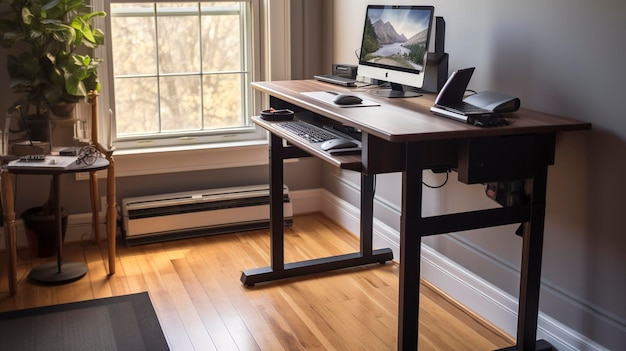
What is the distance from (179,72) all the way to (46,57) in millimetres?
846

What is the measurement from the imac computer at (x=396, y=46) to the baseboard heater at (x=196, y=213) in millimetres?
1249

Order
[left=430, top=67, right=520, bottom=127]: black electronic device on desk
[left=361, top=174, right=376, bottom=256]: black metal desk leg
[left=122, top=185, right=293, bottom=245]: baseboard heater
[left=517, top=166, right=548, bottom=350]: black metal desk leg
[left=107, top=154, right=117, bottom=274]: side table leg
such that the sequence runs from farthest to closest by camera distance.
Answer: [left=122, top=185, right=293, bottom=245]: baseboard heater < [left=361, top=174, right=376, bottom=256]: black metal desk leg < [left=107, top=154, right=117, bottom=274]: side table leg < [left=517, top=166, right=548, bottom=350]: black metal desk leg < [left=430, top=67, right=520, bottom=127]: black electronic device on desk

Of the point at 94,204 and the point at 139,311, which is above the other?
the point at 94,204

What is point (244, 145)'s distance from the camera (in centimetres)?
445

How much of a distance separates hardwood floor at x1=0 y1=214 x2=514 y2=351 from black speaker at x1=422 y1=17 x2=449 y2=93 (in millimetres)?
988

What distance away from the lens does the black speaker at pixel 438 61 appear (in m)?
3.14

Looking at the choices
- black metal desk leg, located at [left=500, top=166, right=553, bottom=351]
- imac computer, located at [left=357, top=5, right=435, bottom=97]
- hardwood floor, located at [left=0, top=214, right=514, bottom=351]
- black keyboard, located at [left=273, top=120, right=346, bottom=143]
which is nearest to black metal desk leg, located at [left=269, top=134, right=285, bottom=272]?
hardwood floor, located at [left=0, top=214, right=514, bottom=351]

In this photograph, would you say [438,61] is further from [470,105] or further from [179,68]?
[179,68]

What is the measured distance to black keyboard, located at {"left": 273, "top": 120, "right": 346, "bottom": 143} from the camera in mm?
3020

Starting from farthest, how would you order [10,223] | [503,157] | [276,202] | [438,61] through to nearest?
[276,202] < [10,223] < [438,61] < [503,157]

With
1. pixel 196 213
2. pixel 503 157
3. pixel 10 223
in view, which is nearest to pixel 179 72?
pixel 196 213

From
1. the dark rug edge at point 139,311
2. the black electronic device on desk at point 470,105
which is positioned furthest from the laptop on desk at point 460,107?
the dark rug edge at point 139,311

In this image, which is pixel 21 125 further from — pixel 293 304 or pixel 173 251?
pixel 293 304

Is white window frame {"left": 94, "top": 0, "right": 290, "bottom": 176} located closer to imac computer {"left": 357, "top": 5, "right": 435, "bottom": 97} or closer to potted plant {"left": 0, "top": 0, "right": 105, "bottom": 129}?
potted plant {"left": 0, "top": 0, "right": 105, "bottom": 129}
